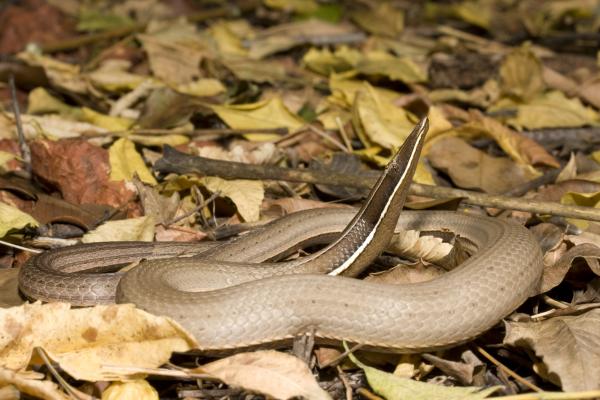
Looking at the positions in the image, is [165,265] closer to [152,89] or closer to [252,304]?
[252,304]

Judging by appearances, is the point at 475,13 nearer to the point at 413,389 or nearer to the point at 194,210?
the point at 194,210

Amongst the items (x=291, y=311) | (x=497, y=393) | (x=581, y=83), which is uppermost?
(x=581, y=83)

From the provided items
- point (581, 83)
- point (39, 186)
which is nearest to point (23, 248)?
point (39, 186)

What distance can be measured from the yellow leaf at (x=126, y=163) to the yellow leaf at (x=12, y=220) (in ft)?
2.21

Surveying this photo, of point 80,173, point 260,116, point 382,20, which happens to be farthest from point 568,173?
point 382,20

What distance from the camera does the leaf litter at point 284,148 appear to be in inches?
114

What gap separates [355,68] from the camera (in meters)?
6.15

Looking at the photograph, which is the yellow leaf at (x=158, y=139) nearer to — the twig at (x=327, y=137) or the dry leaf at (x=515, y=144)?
the twig at (x=327, y=137)

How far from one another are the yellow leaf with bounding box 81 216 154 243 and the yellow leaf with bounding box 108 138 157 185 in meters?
0.41

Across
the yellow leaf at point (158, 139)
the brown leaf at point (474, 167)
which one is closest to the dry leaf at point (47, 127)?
the yellow leaf at point (158, 139)

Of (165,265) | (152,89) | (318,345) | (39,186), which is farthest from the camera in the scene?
(152,89)

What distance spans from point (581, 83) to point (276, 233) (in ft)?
11.8

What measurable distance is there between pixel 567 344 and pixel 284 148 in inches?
108

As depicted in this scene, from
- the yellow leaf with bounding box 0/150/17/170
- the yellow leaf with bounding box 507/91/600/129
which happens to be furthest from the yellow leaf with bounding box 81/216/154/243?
the yellow leaf with bounding box 507/91/600/129
